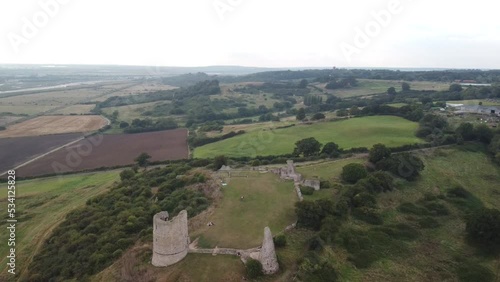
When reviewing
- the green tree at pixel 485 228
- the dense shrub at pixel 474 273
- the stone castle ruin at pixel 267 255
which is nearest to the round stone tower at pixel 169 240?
the stone castle ruin at pixel 267 255

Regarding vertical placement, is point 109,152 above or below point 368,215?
below

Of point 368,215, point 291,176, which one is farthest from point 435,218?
point 291,176

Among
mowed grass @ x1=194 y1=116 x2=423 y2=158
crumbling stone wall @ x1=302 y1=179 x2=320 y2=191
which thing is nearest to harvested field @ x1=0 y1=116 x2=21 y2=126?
mowed grass @ x1=194 y1=116 x2=423 y2=158

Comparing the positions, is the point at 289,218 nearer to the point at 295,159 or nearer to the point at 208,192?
the point at 208,192

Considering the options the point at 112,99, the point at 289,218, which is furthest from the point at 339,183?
the point at 112,99

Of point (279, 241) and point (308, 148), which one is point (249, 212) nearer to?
point (279, 241)
